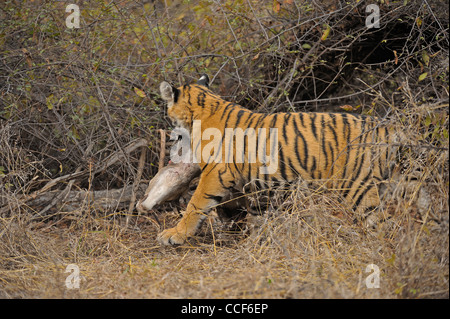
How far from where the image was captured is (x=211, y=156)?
15.6ft

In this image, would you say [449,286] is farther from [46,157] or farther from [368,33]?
[46,157]

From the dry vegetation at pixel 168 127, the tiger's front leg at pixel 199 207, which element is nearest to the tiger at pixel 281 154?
the tiger's front leg at pixel 199 207

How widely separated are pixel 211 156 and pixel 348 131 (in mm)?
1220

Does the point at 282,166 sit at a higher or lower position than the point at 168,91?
lower

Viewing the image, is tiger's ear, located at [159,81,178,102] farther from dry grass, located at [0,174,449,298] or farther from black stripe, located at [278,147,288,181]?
dry grass, located at [0,174,449,298]

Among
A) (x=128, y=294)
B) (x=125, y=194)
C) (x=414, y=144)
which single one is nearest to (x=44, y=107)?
(x=125, y=194)

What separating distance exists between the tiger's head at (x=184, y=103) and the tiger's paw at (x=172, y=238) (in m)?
1.02

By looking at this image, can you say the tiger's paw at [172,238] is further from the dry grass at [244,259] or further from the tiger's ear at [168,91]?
the tiger's ear at [168,91]

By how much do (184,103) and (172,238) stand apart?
127 cm

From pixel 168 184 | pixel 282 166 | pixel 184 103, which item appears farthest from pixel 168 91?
pixel 282 166

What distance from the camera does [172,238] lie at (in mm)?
4617

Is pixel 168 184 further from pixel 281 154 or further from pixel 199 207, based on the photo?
pixel 281 154

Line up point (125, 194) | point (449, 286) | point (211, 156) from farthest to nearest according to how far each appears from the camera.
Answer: point (125, 194) < point (211, 156) < point (449, 286)

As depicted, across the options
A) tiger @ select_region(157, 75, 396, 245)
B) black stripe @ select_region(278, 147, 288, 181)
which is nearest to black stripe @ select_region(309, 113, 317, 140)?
tiger @ select_region(157, 75, 396, 245)
